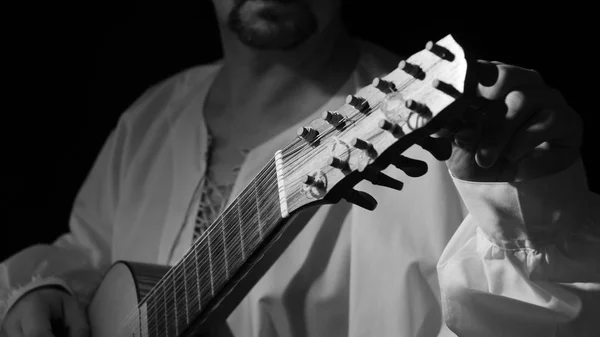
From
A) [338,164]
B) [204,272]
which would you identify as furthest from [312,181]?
[204,272]

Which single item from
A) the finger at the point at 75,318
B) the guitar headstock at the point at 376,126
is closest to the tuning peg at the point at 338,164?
the guitar headstock at the point at 376,126

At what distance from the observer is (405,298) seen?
3.53 feet

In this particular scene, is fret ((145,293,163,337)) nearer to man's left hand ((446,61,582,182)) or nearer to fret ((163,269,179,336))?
fret ((163,269,179,336))

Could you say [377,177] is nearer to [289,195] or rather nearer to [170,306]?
[289,195]

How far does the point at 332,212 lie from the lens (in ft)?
3.84

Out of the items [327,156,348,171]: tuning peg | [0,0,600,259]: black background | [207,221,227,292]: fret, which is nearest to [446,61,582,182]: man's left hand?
[327,156,348,171]: tuning peg

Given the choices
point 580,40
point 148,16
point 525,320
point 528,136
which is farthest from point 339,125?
point 148,16

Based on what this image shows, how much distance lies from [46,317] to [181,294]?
0.88 ft

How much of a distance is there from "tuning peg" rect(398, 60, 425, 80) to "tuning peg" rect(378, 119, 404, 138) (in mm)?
47

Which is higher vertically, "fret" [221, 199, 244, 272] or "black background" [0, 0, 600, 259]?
"fret" [221, 199, 244, 272]

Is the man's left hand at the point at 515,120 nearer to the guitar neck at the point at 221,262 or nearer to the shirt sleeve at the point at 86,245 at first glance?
the guitar neck at the point at 221,262

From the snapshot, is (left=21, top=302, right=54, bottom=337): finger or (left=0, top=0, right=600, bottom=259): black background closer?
(left=21, top=302, right=54, bottom=337): finger

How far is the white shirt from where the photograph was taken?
0.85 meters

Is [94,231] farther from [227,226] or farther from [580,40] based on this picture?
[580,40]
